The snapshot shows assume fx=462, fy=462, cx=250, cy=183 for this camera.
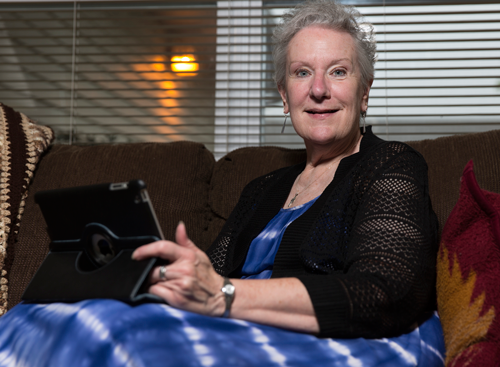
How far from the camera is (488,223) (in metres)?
0.94

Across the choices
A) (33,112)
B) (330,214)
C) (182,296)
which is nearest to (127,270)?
(182,296)

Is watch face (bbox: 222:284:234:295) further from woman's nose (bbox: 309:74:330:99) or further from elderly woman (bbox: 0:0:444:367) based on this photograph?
woman's nose (bbox: 309:74:330:99)

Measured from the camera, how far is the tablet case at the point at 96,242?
2.55ft

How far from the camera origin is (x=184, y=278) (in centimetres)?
77

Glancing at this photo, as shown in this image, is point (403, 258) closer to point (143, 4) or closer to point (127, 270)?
point (127, 270)

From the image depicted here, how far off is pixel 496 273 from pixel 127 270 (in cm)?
70

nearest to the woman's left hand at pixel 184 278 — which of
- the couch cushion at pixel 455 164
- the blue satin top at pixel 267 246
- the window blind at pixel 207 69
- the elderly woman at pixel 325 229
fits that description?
the elderly woman at pixel 325 229

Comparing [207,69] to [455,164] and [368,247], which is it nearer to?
[455,164]

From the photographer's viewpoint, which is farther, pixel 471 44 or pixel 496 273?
pixel 471 44

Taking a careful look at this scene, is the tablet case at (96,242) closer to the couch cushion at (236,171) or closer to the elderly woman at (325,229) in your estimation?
the elderly woman at (325,229)

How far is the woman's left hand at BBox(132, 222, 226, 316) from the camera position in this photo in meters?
0.77

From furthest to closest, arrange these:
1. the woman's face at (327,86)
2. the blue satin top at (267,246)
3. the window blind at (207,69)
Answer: the window blind at (207,69), the woman's face at (327,86), the blue satin top at (267,246)

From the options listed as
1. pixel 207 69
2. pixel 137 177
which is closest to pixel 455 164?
pixel 137 177

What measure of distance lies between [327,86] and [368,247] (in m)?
0.58
